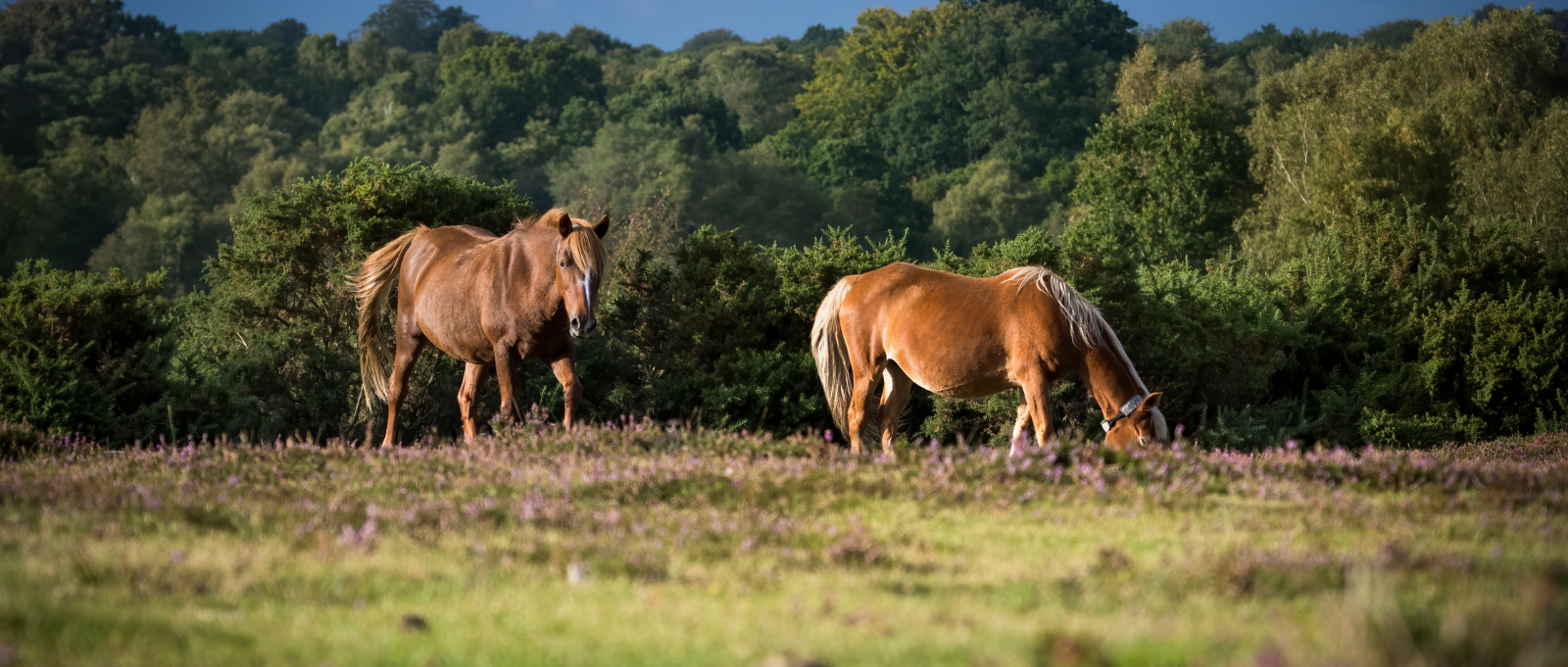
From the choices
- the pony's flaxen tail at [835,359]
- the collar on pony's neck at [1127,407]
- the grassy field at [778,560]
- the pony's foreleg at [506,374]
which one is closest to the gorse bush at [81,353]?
the grassy field at [778,560]

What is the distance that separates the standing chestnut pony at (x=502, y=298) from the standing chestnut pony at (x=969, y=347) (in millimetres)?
2641

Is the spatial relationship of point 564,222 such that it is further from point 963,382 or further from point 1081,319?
point 1081,319

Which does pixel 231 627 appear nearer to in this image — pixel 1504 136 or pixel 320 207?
pixel 320 207

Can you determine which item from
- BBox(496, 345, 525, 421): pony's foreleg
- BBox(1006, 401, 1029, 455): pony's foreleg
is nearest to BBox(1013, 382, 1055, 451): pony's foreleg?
BBox(1006, 401, 1029, 455): pony's foreleg

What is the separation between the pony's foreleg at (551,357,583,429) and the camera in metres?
9.28

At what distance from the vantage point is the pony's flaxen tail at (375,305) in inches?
446

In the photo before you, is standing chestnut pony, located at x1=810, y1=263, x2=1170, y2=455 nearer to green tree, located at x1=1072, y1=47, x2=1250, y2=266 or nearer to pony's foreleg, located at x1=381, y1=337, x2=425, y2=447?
pony's foreleg, located at x1=381, y1=337, x2=425, y2=447

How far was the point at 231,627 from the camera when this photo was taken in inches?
140

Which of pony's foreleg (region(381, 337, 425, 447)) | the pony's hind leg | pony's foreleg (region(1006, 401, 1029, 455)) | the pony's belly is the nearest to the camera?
pony's foreleg (region(1006, 401, 1029, 455))

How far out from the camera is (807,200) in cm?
7569

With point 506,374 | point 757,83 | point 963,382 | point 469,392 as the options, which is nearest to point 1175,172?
point 963,382

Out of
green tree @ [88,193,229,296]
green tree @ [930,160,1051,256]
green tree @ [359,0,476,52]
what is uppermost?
green tree @ [359,0,476,52]

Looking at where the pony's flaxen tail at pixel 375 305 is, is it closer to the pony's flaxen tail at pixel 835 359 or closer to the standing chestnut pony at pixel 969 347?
the pony's flaxen tail at pixel 835 359

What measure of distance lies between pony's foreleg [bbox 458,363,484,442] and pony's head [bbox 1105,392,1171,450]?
555 cm
